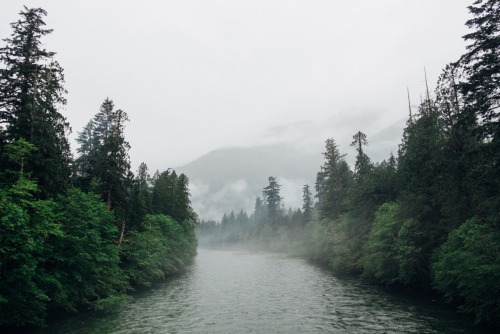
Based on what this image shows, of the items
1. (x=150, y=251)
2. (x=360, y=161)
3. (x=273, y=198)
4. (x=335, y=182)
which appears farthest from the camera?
(x=273, y=198)

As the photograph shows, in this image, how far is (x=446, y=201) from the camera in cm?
2920

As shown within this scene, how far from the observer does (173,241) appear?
173 feet

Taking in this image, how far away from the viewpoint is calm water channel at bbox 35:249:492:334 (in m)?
22.5

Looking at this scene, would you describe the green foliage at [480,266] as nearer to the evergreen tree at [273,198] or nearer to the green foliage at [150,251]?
the green foliage at [150,251]

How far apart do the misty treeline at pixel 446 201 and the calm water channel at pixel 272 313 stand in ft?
9.58

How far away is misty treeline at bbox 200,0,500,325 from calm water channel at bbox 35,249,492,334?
2.92 metres

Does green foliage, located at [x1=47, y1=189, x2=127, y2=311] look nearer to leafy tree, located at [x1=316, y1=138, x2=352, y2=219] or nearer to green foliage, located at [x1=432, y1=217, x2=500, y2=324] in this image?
green foliage, located at [x1=432, y1=217, x2=500, y2=324]

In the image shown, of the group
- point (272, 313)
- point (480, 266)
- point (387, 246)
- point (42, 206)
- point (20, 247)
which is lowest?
point (272, 313)

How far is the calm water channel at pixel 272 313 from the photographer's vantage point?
22.5 meters

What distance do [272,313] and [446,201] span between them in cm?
1771

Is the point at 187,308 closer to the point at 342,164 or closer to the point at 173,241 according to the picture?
the point at 173,241

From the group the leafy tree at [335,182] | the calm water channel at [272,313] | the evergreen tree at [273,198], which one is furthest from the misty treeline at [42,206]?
the evergreen tree at [273,198]

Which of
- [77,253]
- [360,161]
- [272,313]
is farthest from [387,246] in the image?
[77,253]

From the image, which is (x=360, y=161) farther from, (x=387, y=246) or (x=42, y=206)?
(x=42, y=206)
